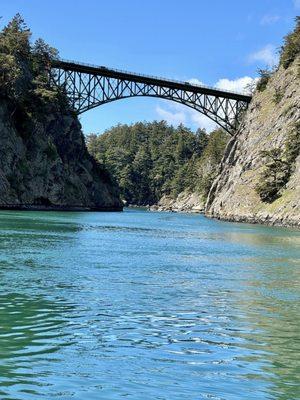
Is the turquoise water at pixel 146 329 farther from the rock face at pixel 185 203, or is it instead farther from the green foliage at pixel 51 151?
the rock face at pixel 185 203

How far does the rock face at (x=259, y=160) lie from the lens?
255 ft

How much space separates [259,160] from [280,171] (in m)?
12.7

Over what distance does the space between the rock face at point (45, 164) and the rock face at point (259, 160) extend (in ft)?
81.4

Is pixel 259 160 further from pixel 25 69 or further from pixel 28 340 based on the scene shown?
pixel 28 340

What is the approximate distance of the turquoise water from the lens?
962 centimetres

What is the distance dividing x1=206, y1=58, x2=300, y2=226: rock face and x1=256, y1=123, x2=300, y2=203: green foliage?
1.35 m

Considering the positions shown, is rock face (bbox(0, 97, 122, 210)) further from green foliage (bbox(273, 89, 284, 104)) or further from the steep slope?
green foliage (bbox(273, 89, 284, 104))

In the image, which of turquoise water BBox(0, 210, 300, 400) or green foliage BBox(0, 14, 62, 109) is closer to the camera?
turquoise water BBox(0, 210, 300, 400)

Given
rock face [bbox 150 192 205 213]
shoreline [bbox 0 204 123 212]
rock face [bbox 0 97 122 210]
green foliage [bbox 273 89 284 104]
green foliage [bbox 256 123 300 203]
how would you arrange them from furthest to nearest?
rock face [bbox 150 192 205 213], green foliage [bbox 273 89 284 104], rock face [bbox 0 97 122 210], green foliage [bbox 256 123 300 203], shoreline [bbox 0 204 123 212]

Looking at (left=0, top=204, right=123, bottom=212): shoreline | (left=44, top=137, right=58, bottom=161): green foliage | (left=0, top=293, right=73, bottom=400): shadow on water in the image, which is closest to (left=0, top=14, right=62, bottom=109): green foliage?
(left=44, top=137, right=58, bottom=161): green foliage

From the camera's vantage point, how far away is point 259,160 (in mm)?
94562

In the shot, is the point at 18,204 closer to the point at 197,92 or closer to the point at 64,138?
the point at 64,138

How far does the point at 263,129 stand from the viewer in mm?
99625

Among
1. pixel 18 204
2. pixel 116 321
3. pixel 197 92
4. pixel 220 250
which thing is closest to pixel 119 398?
pixel 116 321
